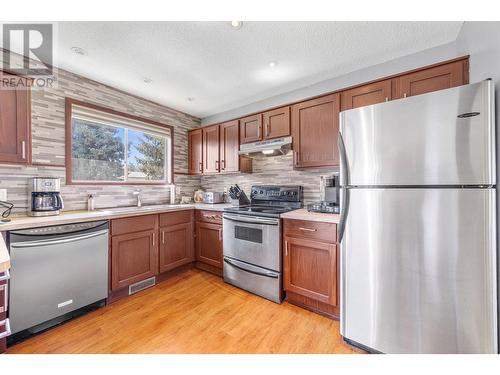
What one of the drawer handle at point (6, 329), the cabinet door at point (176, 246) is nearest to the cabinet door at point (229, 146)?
the cabinet door at point (176, 246)

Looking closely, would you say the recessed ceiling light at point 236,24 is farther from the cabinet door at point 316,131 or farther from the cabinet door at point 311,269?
the cabinet door at point 311,269

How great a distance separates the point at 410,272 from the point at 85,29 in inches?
110

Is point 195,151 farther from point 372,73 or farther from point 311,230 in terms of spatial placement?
point 372,73

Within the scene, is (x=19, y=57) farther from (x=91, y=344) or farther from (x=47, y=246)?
(x=91, y=344)

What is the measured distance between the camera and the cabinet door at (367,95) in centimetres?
188

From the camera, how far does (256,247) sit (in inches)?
88.6

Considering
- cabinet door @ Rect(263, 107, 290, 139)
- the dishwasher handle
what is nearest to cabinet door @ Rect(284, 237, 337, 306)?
cabinet door @ Rect(263, 107, 290, 139)

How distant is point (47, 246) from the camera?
1655mm

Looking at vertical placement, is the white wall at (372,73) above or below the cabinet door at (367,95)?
above

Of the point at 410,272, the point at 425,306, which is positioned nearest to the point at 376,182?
the point at 410,272

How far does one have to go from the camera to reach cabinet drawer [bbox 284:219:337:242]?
71.6 inches

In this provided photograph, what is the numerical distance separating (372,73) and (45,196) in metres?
3.35

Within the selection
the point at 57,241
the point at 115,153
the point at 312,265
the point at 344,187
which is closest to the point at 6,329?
the point at 57,241

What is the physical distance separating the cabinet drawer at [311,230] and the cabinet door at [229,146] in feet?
4.01
